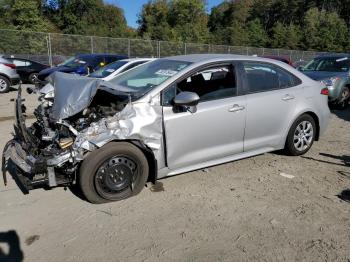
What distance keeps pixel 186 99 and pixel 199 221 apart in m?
1.39

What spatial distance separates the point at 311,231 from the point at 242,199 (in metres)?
0.95

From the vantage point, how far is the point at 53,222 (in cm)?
396

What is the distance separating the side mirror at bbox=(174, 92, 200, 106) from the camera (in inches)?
173

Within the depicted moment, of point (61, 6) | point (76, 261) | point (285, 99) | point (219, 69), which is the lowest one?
point (76, 261)

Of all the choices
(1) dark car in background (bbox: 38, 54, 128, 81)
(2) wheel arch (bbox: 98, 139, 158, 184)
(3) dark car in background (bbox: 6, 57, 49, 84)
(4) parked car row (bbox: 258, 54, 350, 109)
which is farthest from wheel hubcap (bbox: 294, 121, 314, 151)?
(3) dark car in background (bbox: 6, 57, 49, 84)

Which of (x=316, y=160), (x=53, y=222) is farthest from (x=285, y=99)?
(x=53, y=222)

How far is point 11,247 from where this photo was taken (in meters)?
3.51

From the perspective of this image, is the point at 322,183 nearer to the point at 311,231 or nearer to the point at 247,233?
the point at 311,231

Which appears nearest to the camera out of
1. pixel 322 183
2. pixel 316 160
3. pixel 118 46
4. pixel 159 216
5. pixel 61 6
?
pixel 159 216

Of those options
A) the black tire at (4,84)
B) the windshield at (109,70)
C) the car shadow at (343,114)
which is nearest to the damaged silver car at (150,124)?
the car shadow at (343,114)

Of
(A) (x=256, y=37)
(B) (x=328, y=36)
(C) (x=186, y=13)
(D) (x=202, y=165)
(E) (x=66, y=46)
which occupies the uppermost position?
(C) (x=186, y=13)

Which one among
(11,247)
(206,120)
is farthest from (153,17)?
(11,247)

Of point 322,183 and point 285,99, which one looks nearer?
point 322,183

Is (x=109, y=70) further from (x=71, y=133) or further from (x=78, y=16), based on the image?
(x=78, y=16)
